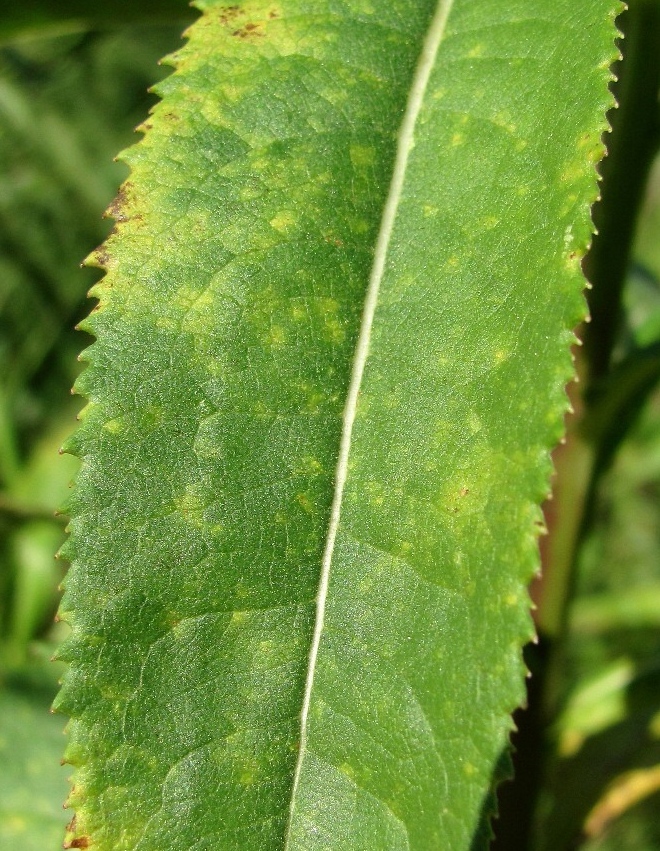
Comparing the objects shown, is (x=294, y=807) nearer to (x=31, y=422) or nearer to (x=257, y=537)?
(x=257, y=537)

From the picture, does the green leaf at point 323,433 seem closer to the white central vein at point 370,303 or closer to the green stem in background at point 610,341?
the white central vein at point 370,303

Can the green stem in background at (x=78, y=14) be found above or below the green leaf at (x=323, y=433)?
above

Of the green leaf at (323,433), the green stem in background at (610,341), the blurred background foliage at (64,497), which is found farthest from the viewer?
the blurred background foliage at (64,497)

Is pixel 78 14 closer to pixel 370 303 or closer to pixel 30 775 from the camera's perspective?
pixel 370 303

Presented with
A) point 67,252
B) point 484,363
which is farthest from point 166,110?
point 67,252

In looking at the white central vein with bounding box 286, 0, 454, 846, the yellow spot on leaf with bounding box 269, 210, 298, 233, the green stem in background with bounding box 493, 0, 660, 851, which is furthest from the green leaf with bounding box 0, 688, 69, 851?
the yellow spot on leaf with bounding box 269, 210, 298, 233

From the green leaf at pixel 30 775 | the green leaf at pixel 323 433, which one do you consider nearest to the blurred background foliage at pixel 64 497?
the green leaf at pixel 30 775
